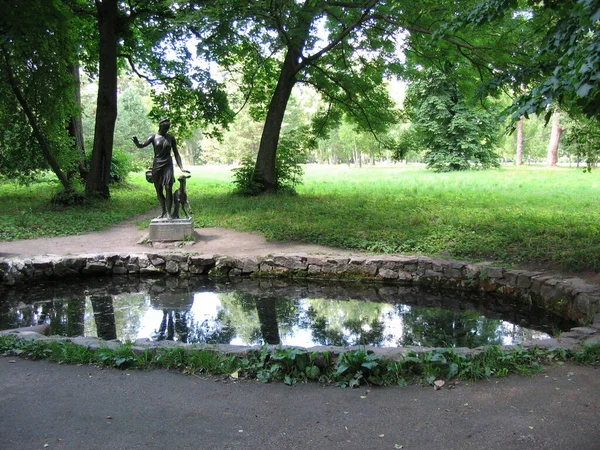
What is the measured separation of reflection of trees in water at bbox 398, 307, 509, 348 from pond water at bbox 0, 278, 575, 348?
0.01 m

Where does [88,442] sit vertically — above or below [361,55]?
below

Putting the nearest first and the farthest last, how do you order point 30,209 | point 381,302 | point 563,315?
1. point 563,315
2. point 381,302
3. point 30,209

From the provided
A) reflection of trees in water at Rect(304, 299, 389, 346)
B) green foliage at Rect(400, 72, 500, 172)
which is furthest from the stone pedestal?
green foliage at Rect(400, 72, 500, 172)

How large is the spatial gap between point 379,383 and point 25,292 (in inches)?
273

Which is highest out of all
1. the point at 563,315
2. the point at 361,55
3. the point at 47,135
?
the point at 361,55

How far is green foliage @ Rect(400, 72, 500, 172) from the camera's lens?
30.6 m

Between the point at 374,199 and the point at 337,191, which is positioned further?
the point at 337,191

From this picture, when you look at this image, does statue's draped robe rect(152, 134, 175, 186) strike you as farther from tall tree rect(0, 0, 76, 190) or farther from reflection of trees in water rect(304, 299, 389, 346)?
tall tree rect(0, 0, 76, 190)

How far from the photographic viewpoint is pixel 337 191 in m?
19.5

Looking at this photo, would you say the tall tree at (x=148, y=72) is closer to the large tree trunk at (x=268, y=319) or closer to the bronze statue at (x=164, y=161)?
the bronze statue at (x=164, y=161)

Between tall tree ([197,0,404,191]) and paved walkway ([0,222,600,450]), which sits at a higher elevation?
tall tree ([197,0,404,191])

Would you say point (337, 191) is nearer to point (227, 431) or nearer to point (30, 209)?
point (30, 209)

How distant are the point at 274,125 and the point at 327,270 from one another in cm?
947

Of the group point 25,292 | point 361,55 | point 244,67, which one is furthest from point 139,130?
point 25,292
